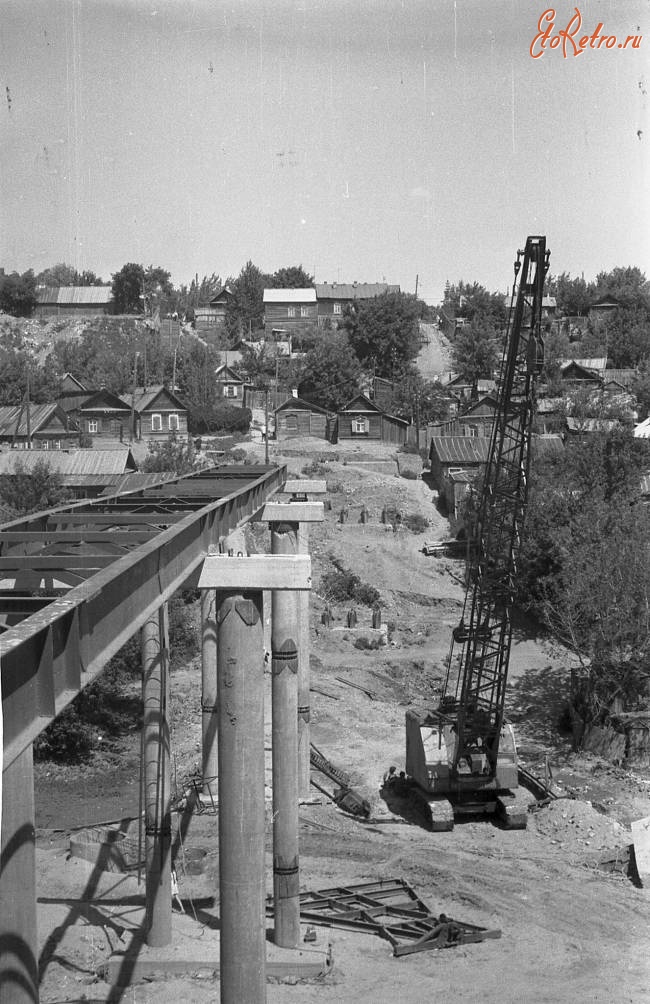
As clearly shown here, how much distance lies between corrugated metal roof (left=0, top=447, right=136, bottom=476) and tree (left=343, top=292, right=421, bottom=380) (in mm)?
30082

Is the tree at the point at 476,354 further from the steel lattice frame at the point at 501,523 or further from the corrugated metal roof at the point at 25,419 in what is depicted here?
the steel lattice frame at the point at 501,523

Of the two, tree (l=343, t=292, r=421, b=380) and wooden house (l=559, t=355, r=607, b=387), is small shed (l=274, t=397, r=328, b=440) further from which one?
wooden house (l=559, t=355, r=607, b=387)

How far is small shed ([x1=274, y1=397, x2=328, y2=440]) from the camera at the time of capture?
2196 inches

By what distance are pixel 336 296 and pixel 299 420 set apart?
1146 inches

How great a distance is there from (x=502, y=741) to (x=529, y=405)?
6.77m

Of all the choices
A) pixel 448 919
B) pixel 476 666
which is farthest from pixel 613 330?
pixel 448 919

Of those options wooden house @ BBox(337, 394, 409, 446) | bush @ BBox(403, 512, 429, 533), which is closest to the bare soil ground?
bush @ BBox(403, 512, 429, 533)

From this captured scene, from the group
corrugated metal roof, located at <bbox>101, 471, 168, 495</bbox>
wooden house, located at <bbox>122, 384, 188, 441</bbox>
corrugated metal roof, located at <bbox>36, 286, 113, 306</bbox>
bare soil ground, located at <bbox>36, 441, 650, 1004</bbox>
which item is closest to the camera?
bare soil ground, located at <bbox>36, 441, 650, 1004</bbox>

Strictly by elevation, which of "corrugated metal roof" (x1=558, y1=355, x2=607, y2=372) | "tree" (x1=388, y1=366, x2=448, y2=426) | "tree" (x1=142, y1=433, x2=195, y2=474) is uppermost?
"corrugated metal roof" (x1=558, y1=355, x2=607, y2=372)

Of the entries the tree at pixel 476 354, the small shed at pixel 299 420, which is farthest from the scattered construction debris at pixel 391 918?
the tree at pixel 476 354

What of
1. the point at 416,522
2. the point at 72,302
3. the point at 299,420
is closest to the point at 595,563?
the point at 416,522

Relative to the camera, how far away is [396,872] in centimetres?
1595

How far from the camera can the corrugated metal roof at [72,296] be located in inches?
3388

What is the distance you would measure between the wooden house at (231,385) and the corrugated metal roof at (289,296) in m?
19.0
